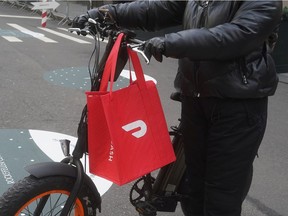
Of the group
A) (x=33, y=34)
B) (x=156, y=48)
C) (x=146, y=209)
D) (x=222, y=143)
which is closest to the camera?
(x=156, y=48)

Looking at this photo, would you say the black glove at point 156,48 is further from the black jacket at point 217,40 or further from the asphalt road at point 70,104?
the asphalt road at point 70,104

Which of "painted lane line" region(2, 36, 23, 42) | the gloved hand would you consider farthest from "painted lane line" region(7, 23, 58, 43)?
the gloved hand

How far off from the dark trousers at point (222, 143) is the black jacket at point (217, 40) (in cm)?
9

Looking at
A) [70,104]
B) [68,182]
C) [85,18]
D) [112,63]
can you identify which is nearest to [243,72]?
[112,63]

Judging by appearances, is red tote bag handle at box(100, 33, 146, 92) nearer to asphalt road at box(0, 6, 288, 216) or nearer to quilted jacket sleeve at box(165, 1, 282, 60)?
quilted jacket sleeve at box(165, 1, 282, 60)

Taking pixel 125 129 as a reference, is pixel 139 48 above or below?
above

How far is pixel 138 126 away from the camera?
2.10 m

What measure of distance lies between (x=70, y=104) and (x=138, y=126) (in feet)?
12.4

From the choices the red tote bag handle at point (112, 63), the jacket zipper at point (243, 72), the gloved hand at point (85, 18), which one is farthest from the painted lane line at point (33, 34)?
the jacket zipper at point (243, 72)

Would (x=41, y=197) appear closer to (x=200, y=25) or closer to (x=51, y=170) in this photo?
(x=51, y=170)

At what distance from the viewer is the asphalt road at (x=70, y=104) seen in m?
3.50

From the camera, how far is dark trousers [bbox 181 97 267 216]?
7.00 feet

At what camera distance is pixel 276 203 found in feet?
11.4

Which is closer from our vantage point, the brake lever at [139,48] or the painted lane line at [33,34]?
the brake lever at [139,48]
